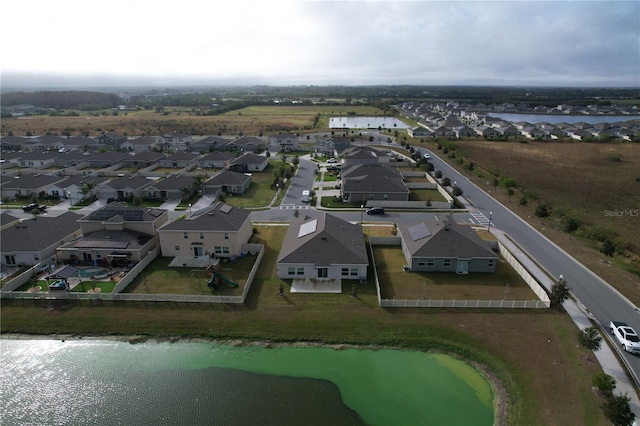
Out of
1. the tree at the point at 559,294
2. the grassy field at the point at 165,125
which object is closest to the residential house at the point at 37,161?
the grassy field at the point at 165,125

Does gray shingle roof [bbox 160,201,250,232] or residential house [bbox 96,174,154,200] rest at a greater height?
gray shingle roof [bbox 160,201,250,232]

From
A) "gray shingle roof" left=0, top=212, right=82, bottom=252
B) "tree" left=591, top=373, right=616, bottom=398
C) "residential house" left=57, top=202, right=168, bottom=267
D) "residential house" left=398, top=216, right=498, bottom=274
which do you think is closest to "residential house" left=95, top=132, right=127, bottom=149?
"gray shingle roof" left=0, top=212, right=82, bottom=252

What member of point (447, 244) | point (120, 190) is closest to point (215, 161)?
point (120, 190)

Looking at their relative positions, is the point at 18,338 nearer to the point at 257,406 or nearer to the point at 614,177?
the point at 257,406

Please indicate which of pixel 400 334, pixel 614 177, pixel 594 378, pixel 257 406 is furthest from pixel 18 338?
pixel 614 177

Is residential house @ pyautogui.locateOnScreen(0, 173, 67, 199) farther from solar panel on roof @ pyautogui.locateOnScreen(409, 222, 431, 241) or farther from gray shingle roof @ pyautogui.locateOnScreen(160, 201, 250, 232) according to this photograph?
solar panel on roof @ pyautogui.locateOnScreen(409, 222, 431, 241)

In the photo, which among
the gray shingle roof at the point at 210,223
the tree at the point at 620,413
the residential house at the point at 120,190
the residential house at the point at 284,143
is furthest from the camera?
the residential house at the point at 284,143

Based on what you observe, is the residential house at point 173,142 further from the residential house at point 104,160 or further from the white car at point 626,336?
the white car at point 626,336
